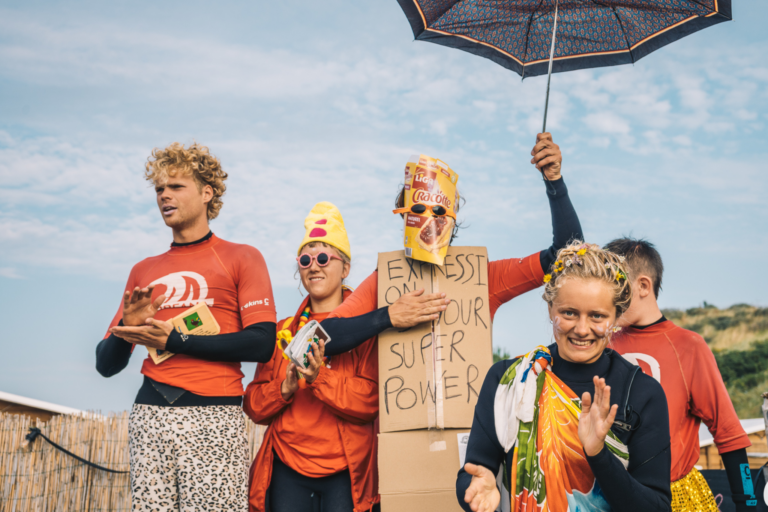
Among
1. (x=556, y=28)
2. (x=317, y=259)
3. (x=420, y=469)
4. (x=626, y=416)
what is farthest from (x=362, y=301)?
(x=556, y=28)

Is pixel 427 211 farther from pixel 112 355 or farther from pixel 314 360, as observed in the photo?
pixel 112 355

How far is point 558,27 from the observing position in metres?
3.36

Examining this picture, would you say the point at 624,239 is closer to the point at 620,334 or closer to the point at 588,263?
the point at 620,334

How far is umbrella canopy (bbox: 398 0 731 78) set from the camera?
3.27m

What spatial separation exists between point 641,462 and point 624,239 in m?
1.65

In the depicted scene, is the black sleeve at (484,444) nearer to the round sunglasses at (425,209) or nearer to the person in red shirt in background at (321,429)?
the person in red shirt in background at (321,429)

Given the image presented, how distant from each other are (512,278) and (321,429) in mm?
1204

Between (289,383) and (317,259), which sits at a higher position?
(317,259)

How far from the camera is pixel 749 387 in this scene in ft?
69.1

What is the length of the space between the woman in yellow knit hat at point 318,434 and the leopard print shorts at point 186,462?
0.78 feet

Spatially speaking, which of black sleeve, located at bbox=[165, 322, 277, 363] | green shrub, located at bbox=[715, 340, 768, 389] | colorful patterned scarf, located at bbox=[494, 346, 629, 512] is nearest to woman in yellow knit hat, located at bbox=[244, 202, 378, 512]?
black sleeve, located at bbox=[165, 322, 277, 363]

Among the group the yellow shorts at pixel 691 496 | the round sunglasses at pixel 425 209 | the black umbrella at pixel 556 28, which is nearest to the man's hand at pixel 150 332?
the round sunglasses at pixel 425 209

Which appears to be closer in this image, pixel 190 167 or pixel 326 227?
pixel 190 167

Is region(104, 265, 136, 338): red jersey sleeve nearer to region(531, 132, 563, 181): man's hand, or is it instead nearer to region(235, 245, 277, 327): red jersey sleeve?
region(235, 245, 277, 327): red jersey sleeve
